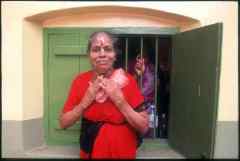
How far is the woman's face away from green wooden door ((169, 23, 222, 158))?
762 mm

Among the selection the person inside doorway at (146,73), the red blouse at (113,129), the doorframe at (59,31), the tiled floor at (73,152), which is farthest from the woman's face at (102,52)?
the tiled floor at (73,152)

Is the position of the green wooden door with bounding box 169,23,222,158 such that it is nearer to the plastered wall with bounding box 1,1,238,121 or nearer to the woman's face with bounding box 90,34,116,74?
the plastered wall with bounding box 1,1,238,121

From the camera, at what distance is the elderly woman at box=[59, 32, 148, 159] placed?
10.3ft

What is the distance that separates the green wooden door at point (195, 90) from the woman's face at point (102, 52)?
762 millimetres

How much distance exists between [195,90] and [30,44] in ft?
5.26

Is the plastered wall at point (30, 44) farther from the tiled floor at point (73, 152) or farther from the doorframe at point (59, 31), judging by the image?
the tiled floor at point (73, 152)

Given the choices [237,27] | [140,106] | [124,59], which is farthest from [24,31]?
[237,27]

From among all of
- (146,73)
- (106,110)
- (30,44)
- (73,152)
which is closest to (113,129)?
(106,110)

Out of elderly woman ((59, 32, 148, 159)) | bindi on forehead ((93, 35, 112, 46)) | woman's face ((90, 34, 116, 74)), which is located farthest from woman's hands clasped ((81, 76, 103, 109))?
bindi on forehead ((93, 35, 112, 46))

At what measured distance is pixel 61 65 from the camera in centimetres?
420

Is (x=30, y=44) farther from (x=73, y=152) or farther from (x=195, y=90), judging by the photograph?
(x=195, y=90)

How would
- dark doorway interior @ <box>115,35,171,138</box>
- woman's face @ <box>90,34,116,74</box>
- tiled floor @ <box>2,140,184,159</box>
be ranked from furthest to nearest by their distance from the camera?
dark doorway interior @ <box>115,35,171,138</box>
tiled floor @ <box>2,140,184,159</box>
woman's face @ <box>90,34,116,74</box>

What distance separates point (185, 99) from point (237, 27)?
80 cm

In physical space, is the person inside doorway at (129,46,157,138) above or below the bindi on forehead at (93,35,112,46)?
below
